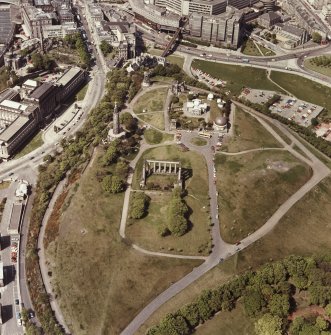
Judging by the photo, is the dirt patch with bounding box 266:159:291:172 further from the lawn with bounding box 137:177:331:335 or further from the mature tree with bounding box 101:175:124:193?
the mature tree with bounding box 101:175:124:193

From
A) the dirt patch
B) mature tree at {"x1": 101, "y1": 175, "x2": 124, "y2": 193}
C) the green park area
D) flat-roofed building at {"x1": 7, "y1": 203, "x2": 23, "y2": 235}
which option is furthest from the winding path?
flat-roofed building at {"x1": 7, "y1": 203, "x2": 23, "y2": 235}

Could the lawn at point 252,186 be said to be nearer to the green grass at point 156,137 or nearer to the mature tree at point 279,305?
the green grass at point 156,137

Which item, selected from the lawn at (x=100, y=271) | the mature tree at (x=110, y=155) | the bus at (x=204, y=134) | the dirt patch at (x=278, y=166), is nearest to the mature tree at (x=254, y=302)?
the lawn at (x=100, y=271)

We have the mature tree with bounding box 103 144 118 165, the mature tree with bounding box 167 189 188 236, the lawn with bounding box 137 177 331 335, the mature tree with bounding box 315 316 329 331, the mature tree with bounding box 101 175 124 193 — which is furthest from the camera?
the mature tree with bounding box 103 144 118 165

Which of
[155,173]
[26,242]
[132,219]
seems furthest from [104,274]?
[155,173]

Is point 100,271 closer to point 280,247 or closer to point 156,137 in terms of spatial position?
point 280,247

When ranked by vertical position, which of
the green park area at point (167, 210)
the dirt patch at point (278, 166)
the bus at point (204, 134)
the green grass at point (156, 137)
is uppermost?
the bus at point (204, 134)

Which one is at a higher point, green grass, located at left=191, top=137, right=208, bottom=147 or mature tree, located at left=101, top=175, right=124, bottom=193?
green grass, located at left=191, top=137, right=208, bottom=147
